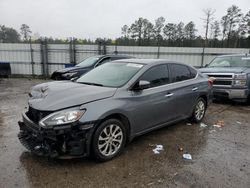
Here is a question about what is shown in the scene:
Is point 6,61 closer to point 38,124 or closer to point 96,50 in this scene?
point 96,50

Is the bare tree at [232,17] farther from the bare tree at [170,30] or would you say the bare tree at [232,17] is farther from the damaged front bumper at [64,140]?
the damaged front bumper at [64,140]

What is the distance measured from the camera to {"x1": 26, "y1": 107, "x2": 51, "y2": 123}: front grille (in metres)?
3.18

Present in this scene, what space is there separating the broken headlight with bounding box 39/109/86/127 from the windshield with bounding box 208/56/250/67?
6952 mm

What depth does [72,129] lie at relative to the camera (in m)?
3.05

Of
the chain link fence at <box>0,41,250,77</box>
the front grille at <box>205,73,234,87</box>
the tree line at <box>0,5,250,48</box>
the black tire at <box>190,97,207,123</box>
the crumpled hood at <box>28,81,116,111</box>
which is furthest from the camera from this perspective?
the tree line at <box>0,5,250,48</box>

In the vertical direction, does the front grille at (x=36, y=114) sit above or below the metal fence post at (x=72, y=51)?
below

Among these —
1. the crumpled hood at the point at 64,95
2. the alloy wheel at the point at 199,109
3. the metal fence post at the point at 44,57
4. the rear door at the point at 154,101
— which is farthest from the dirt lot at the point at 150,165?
the metal fence post at the point at 44,57

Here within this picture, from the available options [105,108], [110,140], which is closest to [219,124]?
[110,140]

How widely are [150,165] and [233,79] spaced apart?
207 inches

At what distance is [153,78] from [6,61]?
16001mm

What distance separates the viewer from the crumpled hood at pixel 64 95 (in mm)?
3215

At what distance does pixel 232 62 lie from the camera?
8.30m

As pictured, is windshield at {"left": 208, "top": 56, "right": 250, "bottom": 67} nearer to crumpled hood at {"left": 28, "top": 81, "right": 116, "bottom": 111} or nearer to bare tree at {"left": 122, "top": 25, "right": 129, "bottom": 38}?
crumpled hood at {"left": 28, "top": 81, "right": 116, "bottom": 111}

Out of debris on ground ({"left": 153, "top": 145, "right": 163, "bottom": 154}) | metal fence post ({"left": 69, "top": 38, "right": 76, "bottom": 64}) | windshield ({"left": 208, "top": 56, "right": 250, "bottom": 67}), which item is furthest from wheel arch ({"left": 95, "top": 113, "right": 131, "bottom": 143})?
metal fence post ({"left": 69, "top": 38, "right": 76, "bottom": 64})
